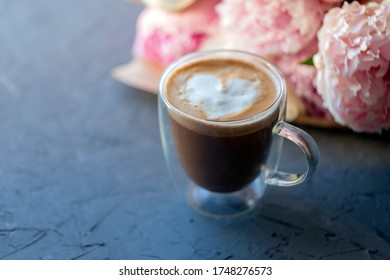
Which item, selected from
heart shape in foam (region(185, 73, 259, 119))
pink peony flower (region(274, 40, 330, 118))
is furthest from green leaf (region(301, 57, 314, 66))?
heart shape in foam (region(185, 73, 259, 119))

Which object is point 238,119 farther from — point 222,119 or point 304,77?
point 304,77

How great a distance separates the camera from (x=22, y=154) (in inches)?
29.2

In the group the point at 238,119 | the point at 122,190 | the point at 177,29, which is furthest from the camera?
the point at 177,29

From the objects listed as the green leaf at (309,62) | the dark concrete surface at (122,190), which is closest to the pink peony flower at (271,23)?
the green leaf at (309,62)

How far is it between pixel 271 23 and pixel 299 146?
0.58 feet

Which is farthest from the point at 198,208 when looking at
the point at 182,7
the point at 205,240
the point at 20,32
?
the point at 20,32

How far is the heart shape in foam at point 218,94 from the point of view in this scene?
60cm

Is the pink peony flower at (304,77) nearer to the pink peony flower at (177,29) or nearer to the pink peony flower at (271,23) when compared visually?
the pink peony flower at (271,23)

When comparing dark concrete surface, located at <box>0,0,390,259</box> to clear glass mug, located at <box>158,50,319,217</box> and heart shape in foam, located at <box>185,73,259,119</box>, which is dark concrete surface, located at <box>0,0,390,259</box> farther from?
heart shape in foam, located at <box>185,73,259,119</box>

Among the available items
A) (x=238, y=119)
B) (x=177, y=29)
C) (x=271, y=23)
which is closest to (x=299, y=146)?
(x=238, y=119)

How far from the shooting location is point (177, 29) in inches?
31.9

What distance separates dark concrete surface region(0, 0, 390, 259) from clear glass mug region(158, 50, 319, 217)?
3 cm

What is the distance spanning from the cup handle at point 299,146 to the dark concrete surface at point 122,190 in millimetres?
40

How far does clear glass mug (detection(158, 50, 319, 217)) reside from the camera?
0.59 meters
